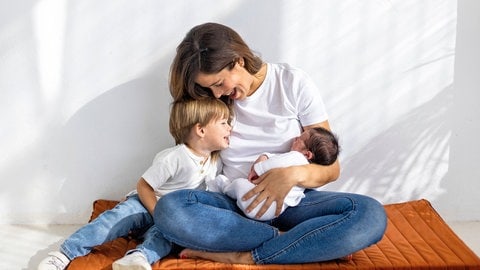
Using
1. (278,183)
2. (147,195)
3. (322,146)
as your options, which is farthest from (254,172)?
Result: (147,195)

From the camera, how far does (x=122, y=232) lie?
2318mm

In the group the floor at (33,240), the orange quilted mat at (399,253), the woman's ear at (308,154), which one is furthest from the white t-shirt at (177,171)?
the floor at (33,240)

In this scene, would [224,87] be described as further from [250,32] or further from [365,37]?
[365,37]

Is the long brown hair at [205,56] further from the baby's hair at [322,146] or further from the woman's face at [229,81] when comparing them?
the baby's hair at [322,146]

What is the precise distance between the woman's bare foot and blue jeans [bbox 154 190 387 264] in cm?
2

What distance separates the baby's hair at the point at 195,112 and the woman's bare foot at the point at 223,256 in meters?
0.39

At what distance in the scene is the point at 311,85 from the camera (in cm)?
237

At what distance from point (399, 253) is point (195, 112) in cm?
74

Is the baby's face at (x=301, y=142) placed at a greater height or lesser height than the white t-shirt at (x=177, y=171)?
greater

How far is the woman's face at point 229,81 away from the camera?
2.20 m

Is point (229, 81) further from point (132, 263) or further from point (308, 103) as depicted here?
point (132, 263)

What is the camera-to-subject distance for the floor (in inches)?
94.3

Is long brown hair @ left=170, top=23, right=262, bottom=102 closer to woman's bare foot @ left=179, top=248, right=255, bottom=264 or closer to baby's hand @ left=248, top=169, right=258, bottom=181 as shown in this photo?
baby's hand @ left=248, top=169, right=258, bottom=181

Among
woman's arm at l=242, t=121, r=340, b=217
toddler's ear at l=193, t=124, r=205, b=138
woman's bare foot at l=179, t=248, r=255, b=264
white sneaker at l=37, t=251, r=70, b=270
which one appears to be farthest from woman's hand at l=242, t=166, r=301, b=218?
white sneaker at l=37, t=251, r=70, b=270
